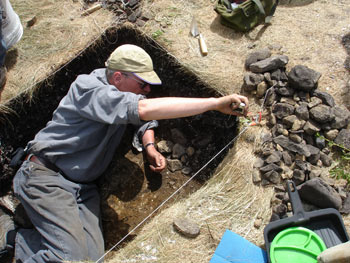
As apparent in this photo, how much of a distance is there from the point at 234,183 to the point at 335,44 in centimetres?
187

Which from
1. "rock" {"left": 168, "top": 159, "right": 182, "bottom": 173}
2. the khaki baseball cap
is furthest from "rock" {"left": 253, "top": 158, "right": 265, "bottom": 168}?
the khaki baseball cap

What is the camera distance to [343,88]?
2.87m

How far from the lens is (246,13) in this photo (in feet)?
11.2

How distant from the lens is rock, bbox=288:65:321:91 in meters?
2.73

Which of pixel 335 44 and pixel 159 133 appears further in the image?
pixel 159 133

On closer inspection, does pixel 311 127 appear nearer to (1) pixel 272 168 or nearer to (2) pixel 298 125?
(2) pixel 298 125

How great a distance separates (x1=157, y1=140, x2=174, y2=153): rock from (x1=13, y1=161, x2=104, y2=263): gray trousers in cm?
101

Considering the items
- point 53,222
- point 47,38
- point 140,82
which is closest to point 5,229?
point 53,222

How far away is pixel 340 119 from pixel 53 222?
8.13 ft

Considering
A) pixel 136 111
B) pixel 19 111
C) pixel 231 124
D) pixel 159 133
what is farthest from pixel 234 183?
pixel 19 111

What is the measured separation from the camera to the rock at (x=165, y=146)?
3.47 meters

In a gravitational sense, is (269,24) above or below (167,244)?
above

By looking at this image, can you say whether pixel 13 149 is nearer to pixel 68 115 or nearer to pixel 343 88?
pixel 68 115

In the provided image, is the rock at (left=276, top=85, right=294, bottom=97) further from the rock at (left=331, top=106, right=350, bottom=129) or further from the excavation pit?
the excavation pit
